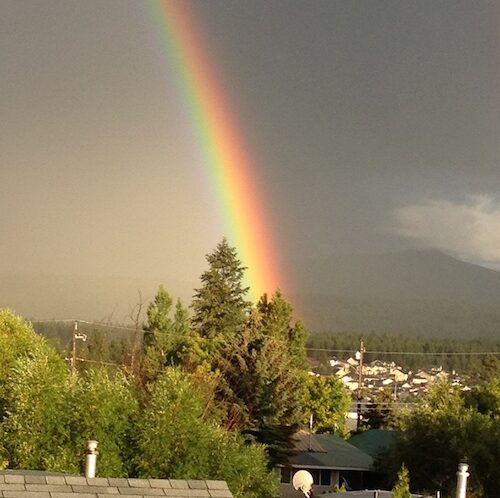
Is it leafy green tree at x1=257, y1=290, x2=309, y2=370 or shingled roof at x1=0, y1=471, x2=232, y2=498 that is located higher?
leafy green tree at x1=257, y1=290, x2=309, y2=370

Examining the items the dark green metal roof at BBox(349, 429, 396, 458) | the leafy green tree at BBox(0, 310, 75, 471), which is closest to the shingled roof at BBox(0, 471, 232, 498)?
the leafy green tree at BBox(0, 310, 75, 471)

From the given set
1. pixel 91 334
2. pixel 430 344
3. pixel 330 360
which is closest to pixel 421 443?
pixel 91 334

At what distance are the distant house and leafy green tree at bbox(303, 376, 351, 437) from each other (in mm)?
14200

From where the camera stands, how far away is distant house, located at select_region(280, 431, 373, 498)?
148 feet

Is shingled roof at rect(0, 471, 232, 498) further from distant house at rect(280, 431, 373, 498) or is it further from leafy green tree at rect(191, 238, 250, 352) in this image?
leafy green tree at rect(191, 238, 250, 352)

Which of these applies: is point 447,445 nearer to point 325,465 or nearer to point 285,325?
point 325,465

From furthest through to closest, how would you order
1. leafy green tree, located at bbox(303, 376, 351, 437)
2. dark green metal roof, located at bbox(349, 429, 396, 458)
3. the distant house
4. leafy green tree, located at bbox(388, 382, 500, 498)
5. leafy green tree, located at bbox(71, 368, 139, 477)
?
leafy green tree, located at bbox(303, 376, 351, 437) < dark green metal roof, located at bbox(349, 429, 396, 458) < the distant house < leafy green tree, located at bbox(388, 382, 500, 498) < leafy green tree, located at bbox(71, 368, 139, 477)

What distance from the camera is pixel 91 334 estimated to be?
74500 mm

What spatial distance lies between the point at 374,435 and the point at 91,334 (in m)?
26.0

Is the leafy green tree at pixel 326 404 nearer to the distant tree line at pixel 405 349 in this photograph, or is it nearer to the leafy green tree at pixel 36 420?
the leafy green tree at pixel 36 420

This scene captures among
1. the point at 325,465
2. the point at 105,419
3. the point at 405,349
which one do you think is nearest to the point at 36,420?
the point at 105,419

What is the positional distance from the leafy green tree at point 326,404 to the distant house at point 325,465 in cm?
1420

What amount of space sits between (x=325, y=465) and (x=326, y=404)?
737 inches

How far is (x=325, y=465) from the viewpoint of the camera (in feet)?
150
